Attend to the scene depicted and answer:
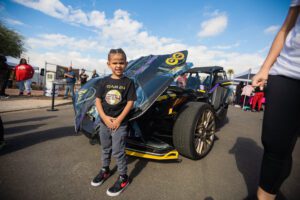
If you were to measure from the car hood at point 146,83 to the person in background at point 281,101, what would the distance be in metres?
1.05

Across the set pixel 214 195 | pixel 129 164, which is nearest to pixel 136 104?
pixel 129 164

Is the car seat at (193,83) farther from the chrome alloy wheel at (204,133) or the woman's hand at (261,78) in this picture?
the woman's hand at (261,78)

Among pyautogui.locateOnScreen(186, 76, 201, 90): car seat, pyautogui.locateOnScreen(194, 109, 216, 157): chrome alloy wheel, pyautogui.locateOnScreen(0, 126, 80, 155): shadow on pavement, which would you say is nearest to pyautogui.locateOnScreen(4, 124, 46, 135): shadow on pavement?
pyautogui.locateOnScreen(0, 126, 80, 155): shadow on pavement

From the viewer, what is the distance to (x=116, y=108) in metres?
1.59

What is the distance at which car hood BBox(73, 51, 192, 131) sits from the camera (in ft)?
6.10

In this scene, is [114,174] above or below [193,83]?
below

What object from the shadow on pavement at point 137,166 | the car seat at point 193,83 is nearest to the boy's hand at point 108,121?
the shadow on pavement at point 137,166

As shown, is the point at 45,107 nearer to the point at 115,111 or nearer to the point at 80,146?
the point at 80,146

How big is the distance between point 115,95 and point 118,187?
34.8 inches

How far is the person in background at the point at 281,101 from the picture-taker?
0.93m

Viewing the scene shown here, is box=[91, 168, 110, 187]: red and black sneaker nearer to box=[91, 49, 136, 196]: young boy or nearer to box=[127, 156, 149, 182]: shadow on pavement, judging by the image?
box=[91, 49, 136, 196]: young boy

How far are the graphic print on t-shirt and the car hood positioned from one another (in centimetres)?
26

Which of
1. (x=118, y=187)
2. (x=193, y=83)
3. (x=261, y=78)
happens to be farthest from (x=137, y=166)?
(x=193, y=83)

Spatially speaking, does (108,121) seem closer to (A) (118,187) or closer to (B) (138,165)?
(A) (118,187)
